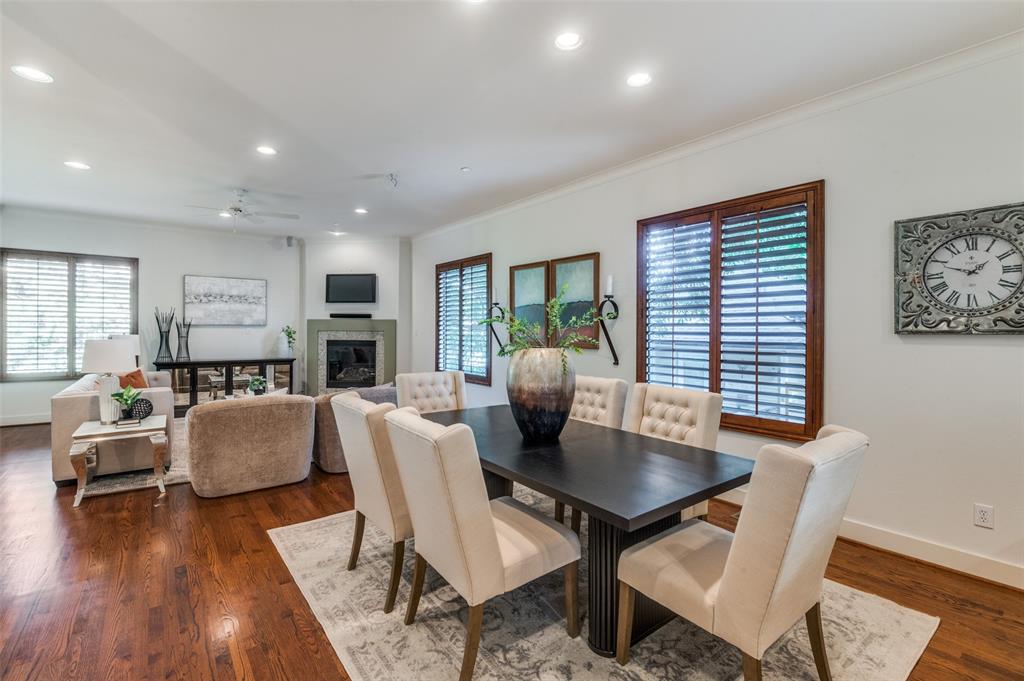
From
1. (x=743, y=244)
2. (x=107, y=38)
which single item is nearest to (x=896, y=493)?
(x=743, y=244)

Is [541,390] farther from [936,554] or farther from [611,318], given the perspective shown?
[936,554]

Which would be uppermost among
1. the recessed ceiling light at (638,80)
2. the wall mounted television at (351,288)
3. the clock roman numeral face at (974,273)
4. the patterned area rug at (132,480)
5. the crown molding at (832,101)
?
the recessed ceiling light at (638,80)

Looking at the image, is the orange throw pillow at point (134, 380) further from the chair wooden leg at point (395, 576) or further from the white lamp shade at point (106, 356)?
the chair wooden leg at point (395, 576)

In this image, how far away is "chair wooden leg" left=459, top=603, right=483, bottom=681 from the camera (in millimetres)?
1619

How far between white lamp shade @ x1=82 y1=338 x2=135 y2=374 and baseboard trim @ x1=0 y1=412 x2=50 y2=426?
129 inches

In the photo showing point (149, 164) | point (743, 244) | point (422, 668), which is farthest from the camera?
point (149, 164)

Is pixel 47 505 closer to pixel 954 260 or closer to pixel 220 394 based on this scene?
pixel 220 394

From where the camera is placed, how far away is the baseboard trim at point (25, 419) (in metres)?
5.79

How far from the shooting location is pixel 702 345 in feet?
11.8

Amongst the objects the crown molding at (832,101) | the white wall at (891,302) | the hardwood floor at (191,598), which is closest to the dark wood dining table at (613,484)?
the hardwood floor at (191,598)

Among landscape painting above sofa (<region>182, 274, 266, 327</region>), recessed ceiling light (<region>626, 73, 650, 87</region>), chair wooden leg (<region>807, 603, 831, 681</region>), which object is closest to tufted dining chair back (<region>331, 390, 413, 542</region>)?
chair wooden leg (<region>807, 603, 831, 681</region>)

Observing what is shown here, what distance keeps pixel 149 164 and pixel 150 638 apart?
4007mm

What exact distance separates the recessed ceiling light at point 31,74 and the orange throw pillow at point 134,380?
266 centimetres

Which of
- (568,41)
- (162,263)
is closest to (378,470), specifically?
(568,41)
